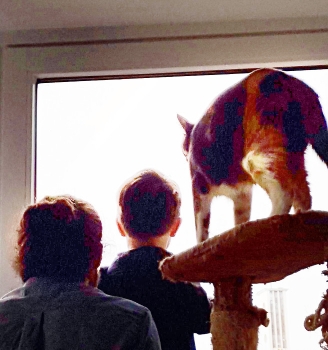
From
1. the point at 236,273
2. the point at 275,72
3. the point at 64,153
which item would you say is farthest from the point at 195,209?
the point at 64,153

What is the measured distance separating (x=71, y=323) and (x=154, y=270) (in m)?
0.20

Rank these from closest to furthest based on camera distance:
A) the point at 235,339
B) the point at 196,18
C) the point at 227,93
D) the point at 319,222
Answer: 1. the point at 319,222
2. the point at 235,339
3. the point at 227,93
4. the point at 196,18

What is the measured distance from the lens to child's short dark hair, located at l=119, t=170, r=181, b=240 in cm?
105

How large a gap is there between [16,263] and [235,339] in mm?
425

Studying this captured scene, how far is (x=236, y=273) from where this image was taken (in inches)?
31.0

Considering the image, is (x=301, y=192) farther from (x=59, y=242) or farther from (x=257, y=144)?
(x=59, y=242)

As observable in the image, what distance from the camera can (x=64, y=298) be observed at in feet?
2.98

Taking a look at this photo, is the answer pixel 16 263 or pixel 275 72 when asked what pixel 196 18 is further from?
pixel 16 263

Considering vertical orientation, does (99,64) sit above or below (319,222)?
above

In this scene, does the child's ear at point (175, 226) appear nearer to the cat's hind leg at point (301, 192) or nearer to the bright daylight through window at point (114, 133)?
the bright daylight through window at point (114, 133)

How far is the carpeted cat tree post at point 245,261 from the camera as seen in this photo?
0.64m

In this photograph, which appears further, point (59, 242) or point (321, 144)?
point (59, 242)

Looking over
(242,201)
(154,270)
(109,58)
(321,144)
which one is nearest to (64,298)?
(154,270)

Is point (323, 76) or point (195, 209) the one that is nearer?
point (195, 209)
